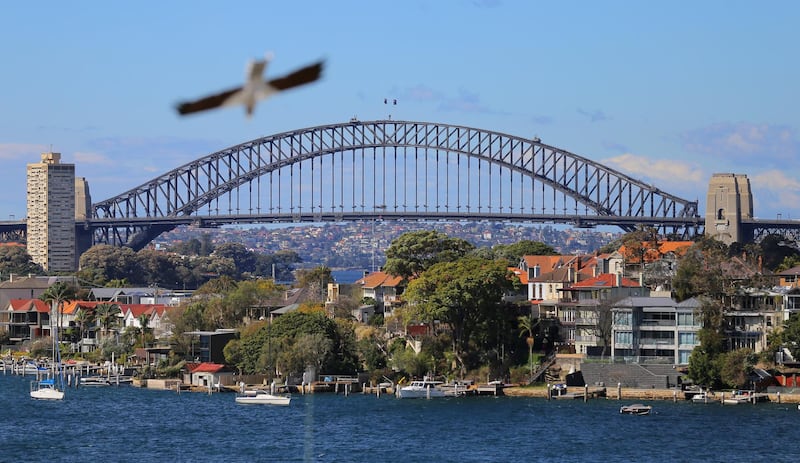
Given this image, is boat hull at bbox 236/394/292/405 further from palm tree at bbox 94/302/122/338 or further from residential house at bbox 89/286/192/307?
residential house at bbox 89/286/192/307


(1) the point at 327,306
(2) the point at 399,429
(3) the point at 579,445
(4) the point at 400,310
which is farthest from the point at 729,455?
(1) the point at 327,306

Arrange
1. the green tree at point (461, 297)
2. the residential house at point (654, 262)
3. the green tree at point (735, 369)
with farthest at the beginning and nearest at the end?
the residential house at point (654, 262) → the green tree at point (461, 297) → the green tree at point (735, 369)

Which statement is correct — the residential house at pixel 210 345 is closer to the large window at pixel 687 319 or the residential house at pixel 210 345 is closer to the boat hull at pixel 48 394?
the boat hull at pixel 48 394

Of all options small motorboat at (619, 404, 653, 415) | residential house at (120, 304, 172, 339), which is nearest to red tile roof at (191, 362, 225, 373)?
residential house at (120, 304, 172, 339)

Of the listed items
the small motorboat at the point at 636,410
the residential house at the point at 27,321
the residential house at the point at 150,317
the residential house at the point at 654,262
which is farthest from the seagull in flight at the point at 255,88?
the residential house at the point at 27,321

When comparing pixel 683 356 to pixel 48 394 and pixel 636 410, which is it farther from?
pixel 48 394

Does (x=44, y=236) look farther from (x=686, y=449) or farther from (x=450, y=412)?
(x=686, y=449)
